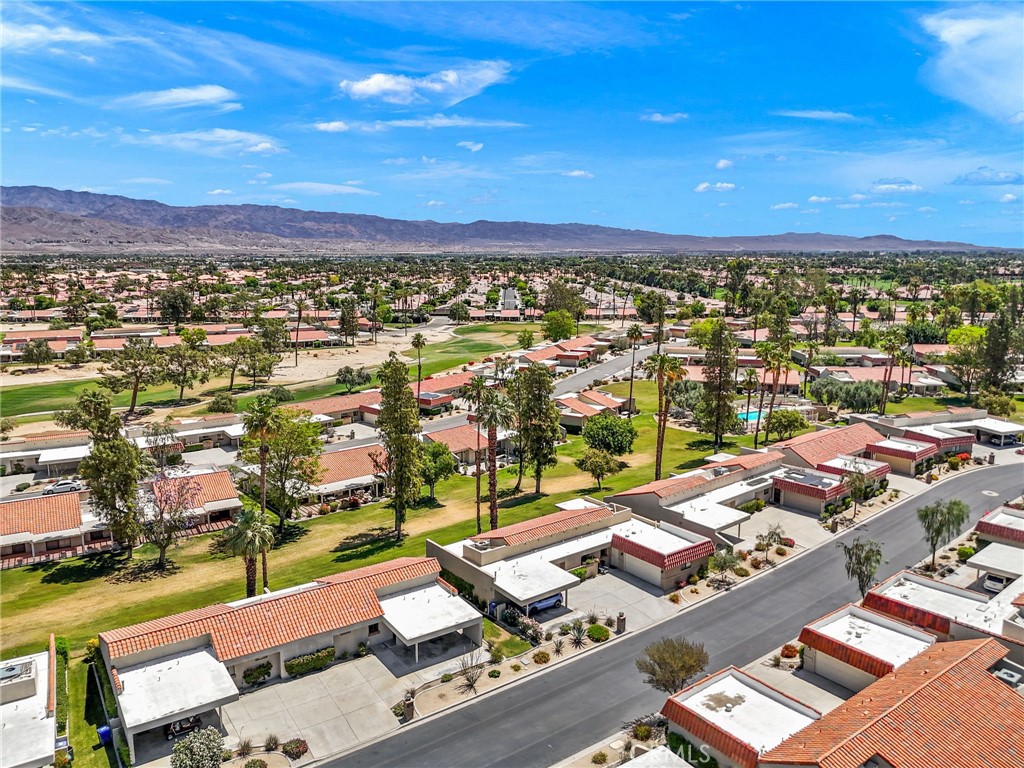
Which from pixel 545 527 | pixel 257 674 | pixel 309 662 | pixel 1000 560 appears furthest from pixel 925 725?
pixel 257 674

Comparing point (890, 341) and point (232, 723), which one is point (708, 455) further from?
point (232, 723)

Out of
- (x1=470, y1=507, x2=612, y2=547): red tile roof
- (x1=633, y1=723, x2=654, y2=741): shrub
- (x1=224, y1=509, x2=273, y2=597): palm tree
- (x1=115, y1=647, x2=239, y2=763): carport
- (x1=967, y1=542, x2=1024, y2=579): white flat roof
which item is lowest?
(x1=633, y1=723, x2=654, y2=741): shrub

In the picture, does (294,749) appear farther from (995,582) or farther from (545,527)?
(995,582)

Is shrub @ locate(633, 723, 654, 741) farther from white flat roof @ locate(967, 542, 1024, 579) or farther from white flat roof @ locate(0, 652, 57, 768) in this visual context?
white flat roof @ locate(967, 542, 1024, 579)

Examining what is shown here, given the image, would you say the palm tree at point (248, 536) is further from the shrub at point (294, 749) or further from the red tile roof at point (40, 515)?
the red tile roof at point (40, 515)

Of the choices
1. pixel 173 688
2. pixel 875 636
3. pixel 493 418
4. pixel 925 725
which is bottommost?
pixel 173 688

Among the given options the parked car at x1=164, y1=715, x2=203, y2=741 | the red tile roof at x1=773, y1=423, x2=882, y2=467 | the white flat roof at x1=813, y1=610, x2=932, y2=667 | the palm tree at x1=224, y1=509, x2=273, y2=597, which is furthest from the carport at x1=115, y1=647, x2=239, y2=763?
the red tile roof at x1=773, y1=423, x2=882, y2=467
